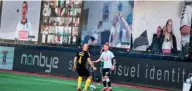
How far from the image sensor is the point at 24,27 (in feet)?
99.2

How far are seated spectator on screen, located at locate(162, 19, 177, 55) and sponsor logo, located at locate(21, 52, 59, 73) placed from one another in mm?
6312

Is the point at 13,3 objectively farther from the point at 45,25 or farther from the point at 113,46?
the point at 113,46

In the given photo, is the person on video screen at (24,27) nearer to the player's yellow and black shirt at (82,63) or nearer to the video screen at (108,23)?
the video screen at (108,23)

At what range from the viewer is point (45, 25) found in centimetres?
2898

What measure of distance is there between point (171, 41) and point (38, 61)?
8.20m

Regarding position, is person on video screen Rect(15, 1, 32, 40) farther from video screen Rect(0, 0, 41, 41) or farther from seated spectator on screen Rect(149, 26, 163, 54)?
seated spectator on screen Rect(149, 26, 163, 54)

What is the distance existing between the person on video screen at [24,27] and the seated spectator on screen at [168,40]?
9709 millimetres

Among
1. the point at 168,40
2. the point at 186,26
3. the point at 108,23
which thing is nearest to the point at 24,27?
the point at 108,23

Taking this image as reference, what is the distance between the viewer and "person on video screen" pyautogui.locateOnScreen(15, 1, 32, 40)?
30.1m

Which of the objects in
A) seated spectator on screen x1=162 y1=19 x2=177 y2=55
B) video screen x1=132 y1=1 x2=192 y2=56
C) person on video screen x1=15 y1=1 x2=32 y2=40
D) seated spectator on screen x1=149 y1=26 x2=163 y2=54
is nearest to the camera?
video screen x1=132 y1=1 x2=192 y2=56

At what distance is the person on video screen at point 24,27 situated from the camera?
30084mm

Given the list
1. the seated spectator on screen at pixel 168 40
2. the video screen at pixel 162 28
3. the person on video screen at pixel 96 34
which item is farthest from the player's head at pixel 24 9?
the seated spectator on screen at pixel 168 40

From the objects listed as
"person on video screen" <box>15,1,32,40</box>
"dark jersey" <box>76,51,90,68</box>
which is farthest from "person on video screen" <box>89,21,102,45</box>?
"dark jersey" <box>76,51,90,68</box>

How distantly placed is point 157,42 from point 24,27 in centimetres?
984
